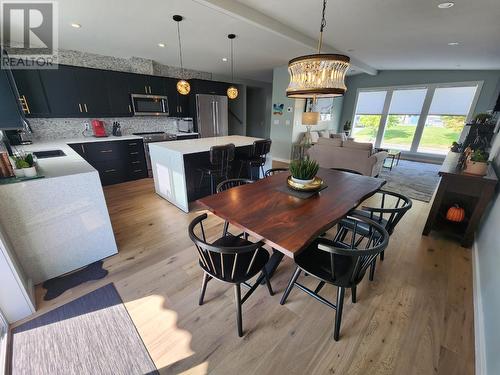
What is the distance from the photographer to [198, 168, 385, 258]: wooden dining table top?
3.94ft

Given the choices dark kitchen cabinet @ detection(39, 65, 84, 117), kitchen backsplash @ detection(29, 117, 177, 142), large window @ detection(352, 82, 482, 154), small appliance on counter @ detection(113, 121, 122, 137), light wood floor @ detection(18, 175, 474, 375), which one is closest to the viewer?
light wood floor @ detection(18, 175, 474, 375)

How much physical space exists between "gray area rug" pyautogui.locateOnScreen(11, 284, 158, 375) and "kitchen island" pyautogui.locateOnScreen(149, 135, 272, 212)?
1.66 metres

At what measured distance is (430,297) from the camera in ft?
5.58

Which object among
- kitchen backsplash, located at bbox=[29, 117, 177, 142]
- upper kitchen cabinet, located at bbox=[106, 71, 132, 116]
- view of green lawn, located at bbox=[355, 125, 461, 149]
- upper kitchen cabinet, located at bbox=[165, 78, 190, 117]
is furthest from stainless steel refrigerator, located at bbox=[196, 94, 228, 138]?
view of green lawn, located at bbox=[355, 125, 461, 149]

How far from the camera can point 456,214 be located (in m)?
2.37

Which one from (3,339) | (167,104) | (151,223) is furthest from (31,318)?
(167,104)

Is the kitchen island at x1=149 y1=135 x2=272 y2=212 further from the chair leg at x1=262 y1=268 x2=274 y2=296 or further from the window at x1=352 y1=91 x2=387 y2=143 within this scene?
the window at x1=352 y1=91 x2=387 y2=143

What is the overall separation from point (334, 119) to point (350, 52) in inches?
144

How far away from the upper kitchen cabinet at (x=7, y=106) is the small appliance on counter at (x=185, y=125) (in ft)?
11.3

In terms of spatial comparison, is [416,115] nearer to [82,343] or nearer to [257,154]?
[257,154]

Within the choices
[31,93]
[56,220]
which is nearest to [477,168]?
[56,220]

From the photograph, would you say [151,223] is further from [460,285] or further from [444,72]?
[444,72]

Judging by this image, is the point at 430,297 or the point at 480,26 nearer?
the point at 430,297

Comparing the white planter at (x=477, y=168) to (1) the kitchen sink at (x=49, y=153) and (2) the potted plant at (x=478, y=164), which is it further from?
(1) the kitchen sink at (x=49, y=153)
